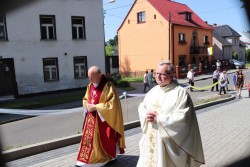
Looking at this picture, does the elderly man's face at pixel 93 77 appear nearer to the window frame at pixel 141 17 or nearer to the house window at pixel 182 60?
the house window at pixel 182 60

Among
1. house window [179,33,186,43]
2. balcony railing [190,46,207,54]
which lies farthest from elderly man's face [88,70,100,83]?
balcony railing [190,46,207,54]

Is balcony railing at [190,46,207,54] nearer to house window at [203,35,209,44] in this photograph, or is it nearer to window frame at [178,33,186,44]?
house window at [203,35,209,44]

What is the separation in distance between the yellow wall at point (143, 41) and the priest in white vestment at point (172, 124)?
28735 millimetres

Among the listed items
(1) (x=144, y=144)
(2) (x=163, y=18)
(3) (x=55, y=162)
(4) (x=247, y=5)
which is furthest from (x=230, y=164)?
(2) (x=163, y=18)

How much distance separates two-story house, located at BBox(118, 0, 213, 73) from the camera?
3209 centimetres

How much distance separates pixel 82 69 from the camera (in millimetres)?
20922

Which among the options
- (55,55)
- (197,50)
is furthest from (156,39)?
(55,55)

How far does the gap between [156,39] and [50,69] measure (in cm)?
1726

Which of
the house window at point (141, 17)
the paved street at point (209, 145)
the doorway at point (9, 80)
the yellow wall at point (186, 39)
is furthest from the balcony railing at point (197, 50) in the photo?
the paved street at point (209, 145)

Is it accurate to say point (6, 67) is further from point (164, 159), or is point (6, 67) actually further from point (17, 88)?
point (164, 159)

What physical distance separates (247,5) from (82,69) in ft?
67.2

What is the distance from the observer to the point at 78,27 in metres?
20.2

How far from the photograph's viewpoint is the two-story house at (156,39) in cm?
3209

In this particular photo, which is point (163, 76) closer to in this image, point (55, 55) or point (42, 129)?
point (42, 129)
